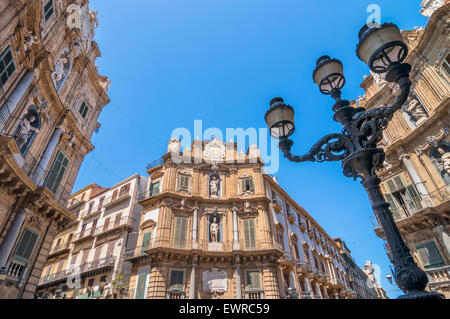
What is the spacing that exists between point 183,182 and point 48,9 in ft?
47.2

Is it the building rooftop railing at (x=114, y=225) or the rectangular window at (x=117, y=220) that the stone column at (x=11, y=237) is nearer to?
the building rooftop railing at (x=114, y=225)

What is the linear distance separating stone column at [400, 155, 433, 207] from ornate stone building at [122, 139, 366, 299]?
9.90 metres

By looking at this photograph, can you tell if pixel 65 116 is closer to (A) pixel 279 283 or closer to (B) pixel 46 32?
(B) pixel 46 32

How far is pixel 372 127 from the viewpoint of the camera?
A: 4.51 metres


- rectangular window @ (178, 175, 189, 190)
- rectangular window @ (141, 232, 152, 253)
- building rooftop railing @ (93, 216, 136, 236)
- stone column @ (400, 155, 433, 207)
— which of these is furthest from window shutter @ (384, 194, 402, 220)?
building rooftop railing @ (93, 216, 136, 236)

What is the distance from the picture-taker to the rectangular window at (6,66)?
29.6 feet

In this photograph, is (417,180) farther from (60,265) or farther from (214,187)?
(60,265)

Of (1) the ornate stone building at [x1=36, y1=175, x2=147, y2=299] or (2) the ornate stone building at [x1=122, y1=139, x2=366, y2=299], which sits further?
(1) the ornate stone building at [x1=36, y1=175, x2=147, y2=299]

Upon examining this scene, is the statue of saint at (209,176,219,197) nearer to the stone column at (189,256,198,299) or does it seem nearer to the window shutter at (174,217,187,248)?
the window shutter at (174,217,187,248)

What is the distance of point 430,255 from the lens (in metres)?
13.7

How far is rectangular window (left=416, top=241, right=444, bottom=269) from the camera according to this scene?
1333 cm

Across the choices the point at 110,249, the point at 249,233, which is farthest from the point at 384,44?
the point at 110,249
